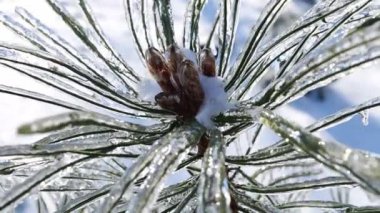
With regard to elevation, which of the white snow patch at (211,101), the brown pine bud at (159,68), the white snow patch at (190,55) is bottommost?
the white snow patch at (211,101)

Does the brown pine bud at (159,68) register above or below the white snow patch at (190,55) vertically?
below

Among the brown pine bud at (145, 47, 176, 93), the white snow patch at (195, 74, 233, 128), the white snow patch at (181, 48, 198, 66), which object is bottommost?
the white snow patch at (195, 74, 233, 128)

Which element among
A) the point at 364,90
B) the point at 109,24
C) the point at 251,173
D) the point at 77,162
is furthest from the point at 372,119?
the point at 77,162

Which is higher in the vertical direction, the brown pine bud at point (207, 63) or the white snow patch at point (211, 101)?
the brown pine bud at point (207, 63)

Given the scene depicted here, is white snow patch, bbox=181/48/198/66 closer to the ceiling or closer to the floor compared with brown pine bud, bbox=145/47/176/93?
closer to the ceiling

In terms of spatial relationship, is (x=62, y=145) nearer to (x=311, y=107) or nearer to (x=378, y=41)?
(x=378, y=41)
